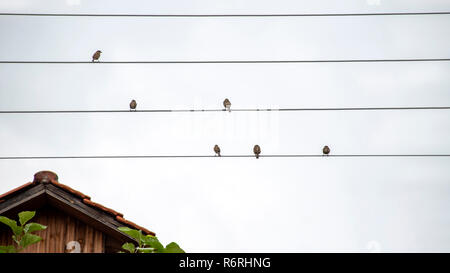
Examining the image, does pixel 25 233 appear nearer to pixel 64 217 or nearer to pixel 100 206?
pixel 100 206

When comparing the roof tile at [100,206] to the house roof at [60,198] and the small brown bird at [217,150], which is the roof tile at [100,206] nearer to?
the house roof at [60,198]

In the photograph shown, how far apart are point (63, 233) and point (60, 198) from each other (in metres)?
0.57

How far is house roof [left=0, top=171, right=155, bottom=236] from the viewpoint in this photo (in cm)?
562

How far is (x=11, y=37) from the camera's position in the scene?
22.0 feet

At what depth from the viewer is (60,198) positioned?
5.70 meters

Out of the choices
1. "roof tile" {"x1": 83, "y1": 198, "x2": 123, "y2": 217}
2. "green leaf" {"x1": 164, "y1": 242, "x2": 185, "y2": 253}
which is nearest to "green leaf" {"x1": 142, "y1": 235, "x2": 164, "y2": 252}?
"green leaf" {"x1": 164, "y1": 242, "x2": 185, "y2": 253}

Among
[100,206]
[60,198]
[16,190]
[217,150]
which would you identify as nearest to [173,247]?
[100,206]

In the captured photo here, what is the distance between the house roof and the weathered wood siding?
33 centimetres
